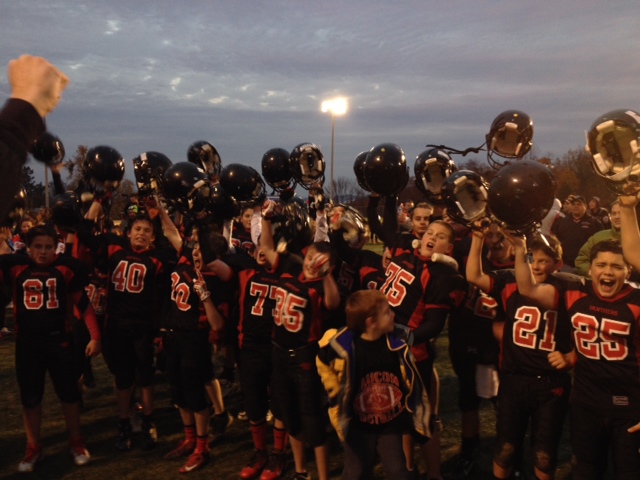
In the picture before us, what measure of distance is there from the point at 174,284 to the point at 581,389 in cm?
363

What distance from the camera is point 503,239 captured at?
4977mm

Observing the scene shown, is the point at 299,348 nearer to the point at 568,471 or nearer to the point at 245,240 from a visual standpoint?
the point at 568,471

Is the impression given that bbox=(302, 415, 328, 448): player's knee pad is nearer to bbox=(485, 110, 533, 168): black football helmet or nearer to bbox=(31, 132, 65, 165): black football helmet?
bbox=(485, 110, 533, 168): black football helmet

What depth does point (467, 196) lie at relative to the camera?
3867 millimetres

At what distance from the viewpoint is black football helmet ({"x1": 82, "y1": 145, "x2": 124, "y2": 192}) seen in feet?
18.2

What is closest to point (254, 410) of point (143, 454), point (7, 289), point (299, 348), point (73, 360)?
point (299, 348)

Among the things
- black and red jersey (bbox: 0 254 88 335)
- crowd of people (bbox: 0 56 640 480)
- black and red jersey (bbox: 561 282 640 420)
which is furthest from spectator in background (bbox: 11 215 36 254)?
black and red jersey (bbox: 561 282 640 420)

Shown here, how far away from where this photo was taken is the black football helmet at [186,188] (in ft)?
16.3

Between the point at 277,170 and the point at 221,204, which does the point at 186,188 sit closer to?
the point at 221,204

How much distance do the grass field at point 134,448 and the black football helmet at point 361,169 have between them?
2.57 m

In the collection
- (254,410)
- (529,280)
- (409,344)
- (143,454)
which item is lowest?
(143,454)

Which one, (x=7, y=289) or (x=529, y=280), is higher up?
(x=529, y=280)

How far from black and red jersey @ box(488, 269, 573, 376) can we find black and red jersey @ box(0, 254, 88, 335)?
3.96 metres

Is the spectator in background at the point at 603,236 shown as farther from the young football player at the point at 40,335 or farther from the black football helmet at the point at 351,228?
the young football player at the point at 40,335
